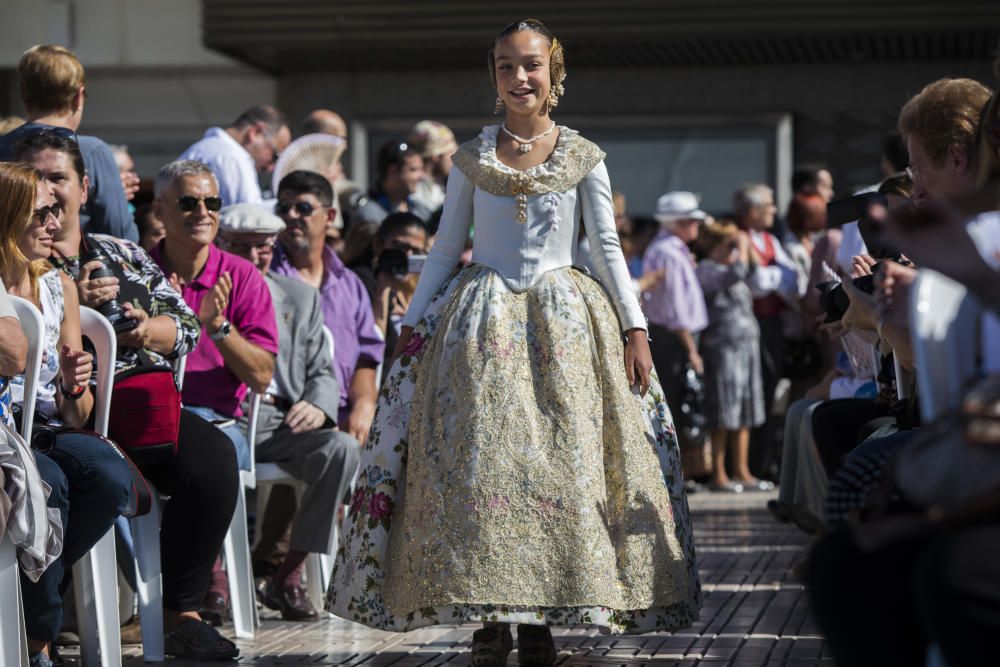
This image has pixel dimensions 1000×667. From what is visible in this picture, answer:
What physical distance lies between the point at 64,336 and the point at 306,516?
68.3 inches

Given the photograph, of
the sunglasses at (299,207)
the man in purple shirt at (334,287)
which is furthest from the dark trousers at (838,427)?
the sunglasses at (299,207)

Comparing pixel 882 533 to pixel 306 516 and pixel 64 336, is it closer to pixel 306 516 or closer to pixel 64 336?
pixel 64 336

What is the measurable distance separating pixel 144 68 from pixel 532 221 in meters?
11.4

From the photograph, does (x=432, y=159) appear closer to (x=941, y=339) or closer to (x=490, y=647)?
(x=490, y=647)

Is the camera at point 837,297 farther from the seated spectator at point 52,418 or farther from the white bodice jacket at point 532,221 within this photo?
the seated spectator at point 52,418

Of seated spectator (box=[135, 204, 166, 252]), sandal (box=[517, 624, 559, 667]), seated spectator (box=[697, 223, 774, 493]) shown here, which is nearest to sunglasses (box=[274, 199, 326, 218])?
seated spectator (box=[135, 204, 166, 252])

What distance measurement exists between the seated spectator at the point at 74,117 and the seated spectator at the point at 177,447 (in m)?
0.71

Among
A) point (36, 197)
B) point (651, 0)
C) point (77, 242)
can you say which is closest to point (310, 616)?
point (77, 242)

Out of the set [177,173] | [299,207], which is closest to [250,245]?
[299,207]

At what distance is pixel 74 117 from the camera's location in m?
6.77

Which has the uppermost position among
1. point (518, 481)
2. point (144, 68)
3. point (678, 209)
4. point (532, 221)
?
point (144, 68)

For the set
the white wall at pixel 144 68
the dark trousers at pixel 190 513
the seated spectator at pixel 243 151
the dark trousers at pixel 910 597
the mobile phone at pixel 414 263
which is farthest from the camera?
the white wall at pixel 144 68

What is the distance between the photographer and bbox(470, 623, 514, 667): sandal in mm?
5246

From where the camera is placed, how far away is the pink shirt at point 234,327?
6.40 metres
